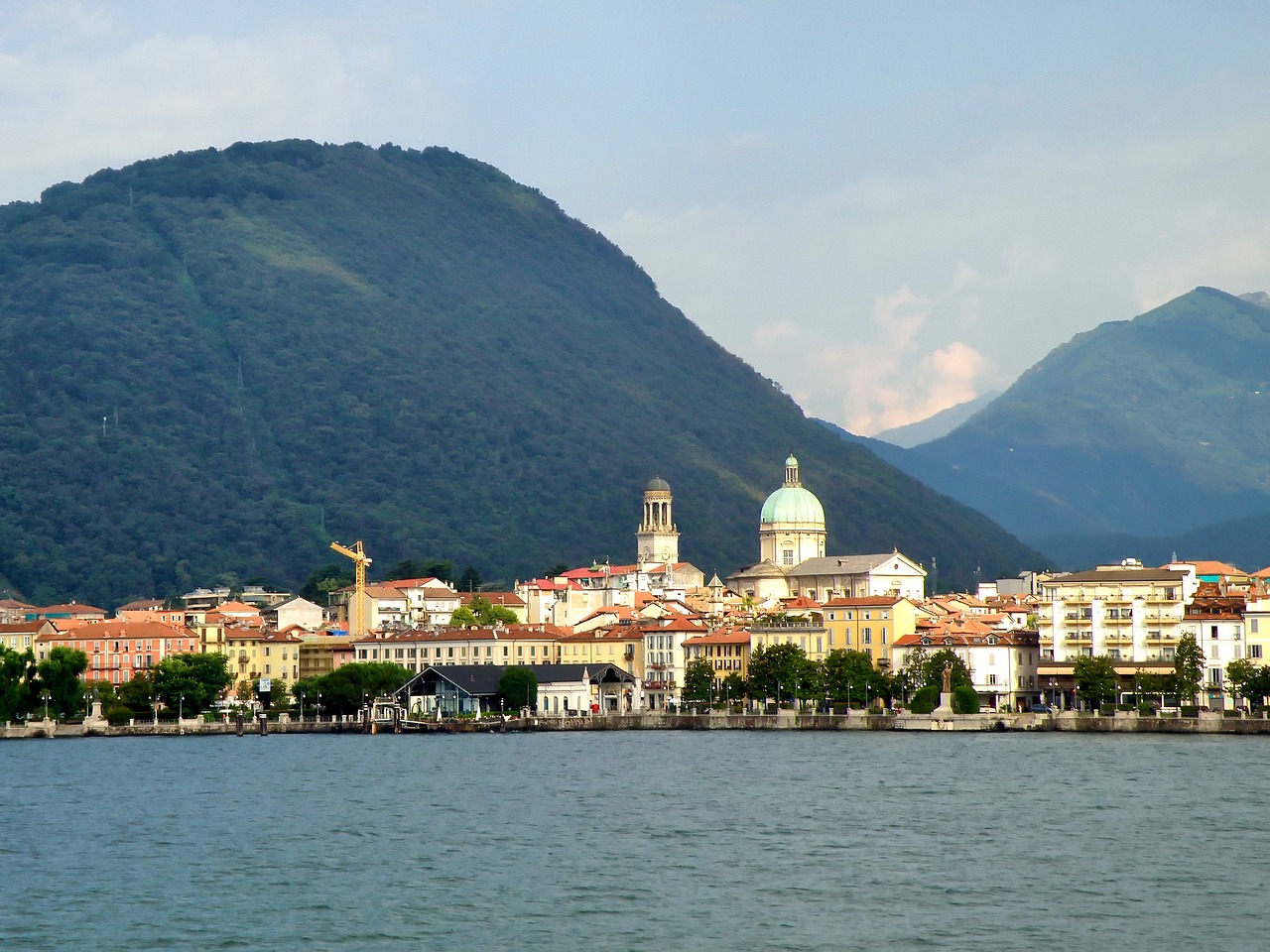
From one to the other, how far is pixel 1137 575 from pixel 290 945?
267 ft

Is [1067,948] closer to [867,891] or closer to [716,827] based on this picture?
[867,891]

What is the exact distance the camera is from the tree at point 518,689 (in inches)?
5015

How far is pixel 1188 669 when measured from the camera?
104250 millimetres

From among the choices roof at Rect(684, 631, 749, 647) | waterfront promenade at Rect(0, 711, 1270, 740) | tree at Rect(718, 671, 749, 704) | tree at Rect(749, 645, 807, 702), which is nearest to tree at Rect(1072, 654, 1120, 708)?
waterfront promenade at Rect(0, 711, 1270, 740)

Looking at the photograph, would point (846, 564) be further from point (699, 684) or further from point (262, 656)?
point (262, 656)

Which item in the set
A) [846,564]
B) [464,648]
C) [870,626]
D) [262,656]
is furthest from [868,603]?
[262,656]

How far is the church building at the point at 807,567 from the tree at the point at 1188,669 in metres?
47.7

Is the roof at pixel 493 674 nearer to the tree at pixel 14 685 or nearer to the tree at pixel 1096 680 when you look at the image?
the tree at pixel 14 685

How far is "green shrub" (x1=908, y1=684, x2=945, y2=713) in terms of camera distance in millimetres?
111750

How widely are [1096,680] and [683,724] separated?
23413mm

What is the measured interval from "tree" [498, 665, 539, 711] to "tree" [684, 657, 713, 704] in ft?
30.3

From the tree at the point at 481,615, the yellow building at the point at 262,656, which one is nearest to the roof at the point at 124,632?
the yellow building at the point at 262,656

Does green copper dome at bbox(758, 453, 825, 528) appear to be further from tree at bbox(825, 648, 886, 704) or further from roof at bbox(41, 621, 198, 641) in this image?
tree at bbox(825, 648, 886, 704)

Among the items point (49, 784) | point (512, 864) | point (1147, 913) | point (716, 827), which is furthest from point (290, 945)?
point (49, 784)
